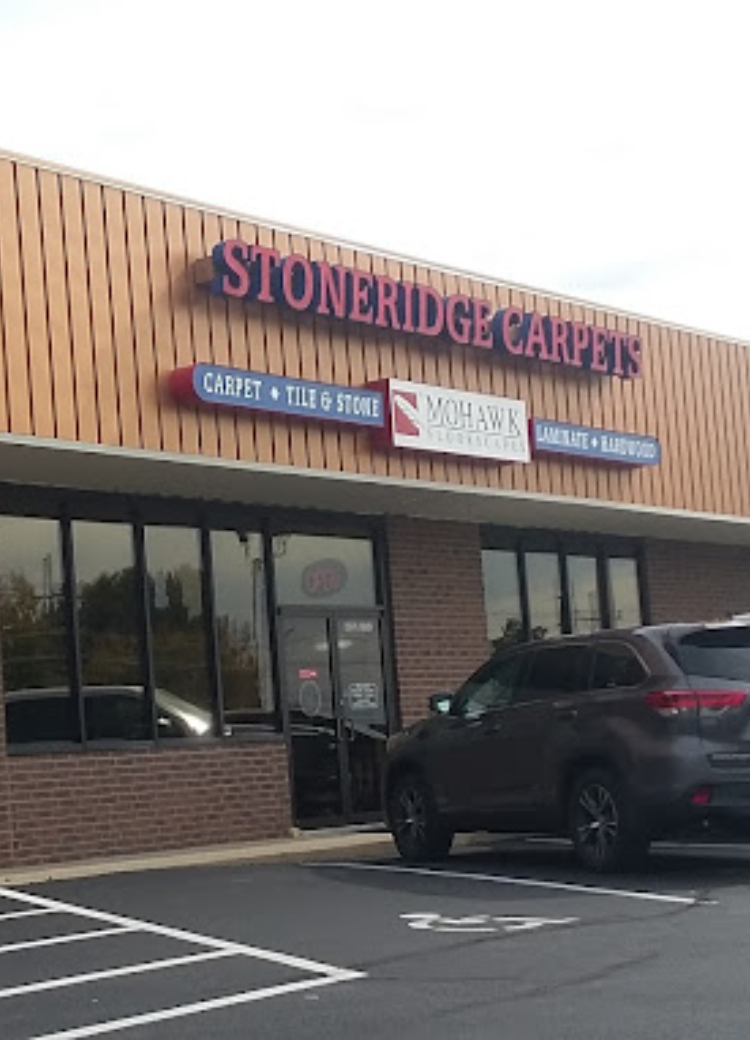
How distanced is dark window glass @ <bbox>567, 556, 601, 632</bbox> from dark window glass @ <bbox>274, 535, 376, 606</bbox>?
132 inches

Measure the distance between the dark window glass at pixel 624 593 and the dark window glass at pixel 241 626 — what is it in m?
5.66

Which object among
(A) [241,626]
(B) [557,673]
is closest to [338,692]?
(A) [241,626]

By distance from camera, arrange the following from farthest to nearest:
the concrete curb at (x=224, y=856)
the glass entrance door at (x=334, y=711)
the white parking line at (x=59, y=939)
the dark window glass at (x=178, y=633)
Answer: the glass entrance door at (x=334, y=711) < the dark window glass at (x=178, y=633) < the concrete curb at (x=224, y=856) < the white parking line at (x=59, y=939)

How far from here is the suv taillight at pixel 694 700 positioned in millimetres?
11641

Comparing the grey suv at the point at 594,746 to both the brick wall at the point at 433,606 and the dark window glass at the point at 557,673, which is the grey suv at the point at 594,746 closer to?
the dark window glass at the point at 557,673

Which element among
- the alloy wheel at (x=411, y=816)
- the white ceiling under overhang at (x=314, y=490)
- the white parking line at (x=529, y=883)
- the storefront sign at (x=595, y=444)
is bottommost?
the white parking line at (x=529, y=883)

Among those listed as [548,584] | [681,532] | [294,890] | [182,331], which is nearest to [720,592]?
[681,532]

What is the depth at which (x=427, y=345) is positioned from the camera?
16.7 meters

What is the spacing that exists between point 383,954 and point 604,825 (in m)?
3.63

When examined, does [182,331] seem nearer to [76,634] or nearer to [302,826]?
[76,634]

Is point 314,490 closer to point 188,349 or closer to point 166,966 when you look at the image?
point 188,349

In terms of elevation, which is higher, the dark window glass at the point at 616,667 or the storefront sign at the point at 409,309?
the storefront sign at the point at 409,309

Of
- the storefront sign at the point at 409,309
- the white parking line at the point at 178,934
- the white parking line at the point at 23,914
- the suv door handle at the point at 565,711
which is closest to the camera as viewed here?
the white parking line at the point at 178,934

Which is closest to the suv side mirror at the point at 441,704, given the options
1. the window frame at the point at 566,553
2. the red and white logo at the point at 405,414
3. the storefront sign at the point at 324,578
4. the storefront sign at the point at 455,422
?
the storefront sign at the point at 455,422
